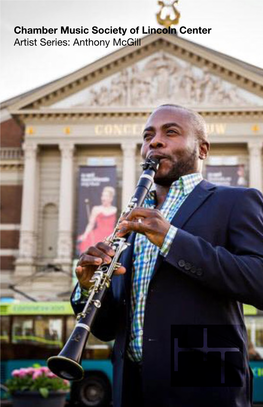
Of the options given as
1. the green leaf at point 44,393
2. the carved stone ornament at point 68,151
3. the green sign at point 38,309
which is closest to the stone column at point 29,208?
the carved stone ornament at point 68,151

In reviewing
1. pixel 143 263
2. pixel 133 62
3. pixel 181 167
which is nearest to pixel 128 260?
pixel 143 263

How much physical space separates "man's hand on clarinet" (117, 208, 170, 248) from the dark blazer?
0.21ft

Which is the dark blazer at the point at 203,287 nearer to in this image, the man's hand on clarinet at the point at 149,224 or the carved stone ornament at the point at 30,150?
the man's hand on clarinet at the point at 149,224

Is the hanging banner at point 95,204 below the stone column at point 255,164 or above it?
below

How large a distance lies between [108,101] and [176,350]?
34613mm

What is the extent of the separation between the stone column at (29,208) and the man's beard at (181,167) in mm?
31531

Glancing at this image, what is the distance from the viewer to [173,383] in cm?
234

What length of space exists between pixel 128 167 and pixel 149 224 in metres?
32.5

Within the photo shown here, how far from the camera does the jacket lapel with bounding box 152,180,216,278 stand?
8.29 feet

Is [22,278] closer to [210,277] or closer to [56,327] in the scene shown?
[56,327]

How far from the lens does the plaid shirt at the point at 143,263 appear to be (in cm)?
251

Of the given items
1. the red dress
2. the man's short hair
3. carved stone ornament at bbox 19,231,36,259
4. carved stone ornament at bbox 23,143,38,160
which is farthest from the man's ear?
carved stone ornament at bbox 23,143,38,160

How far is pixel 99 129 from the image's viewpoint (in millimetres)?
35500

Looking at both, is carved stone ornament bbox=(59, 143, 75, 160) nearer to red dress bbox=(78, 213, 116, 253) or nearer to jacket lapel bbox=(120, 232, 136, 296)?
red dress bbox=(78, 213, 116, 253)
